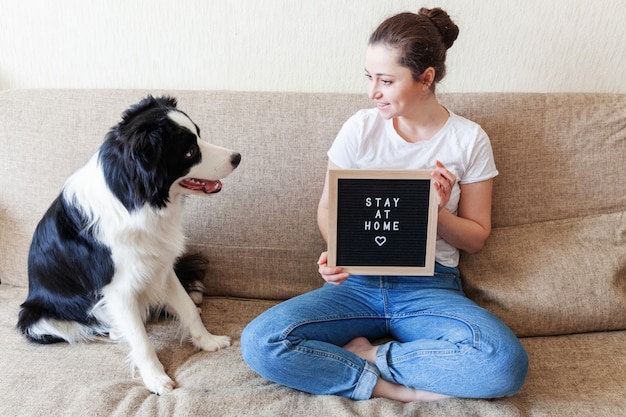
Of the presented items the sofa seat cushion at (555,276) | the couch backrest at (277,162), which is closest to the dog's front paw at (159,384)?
the couch backrest at (277,162)

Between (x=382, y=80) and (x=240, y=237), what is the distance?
72 cm

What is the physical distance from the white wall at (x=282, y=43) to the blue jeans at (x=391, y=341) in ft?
2.80

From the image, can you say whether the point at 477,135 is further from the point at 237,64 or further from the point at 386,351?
the point at 237,64

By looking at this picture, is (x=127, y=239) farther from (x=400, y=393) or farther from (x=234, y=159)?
(x=400, y=393)

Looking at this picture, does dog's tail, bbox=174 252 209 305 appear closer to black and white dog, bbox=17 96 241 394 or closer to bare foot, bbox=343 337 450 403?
black and white dog, bbox=17 96 241 394

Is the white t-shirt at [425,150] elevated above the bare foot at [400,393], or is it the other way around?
the white t-shirt at [425,150]

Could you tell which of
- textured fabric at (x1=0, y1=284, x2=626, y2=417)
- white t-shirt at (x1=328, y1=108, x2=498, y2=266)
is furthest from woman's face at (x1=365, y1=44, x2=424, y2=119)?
textured fabric at (x1=0, y1=284, x2=626, y2=417)

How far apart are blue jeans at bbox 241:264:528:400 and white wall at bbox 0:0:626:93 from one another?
853mm

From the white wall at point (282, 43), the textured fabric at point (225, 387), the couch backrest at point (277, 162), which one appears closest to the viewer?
the textured fabric at point (225, 387)

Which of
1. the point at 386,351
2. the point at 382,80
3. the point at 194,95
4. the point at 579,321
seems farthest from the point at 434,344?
the point at 194,95

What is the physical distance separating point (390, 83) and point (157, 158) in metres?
0.67

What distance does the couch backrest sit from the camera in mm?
1723

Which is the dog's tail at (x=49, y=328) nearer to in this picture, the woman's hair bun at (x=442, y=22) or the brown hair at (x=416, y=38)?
the brown hair at (x=416, y=38)

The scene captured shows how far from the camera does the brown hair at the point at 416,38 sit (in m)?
1.41
